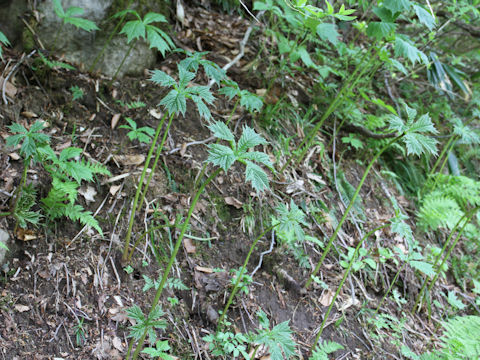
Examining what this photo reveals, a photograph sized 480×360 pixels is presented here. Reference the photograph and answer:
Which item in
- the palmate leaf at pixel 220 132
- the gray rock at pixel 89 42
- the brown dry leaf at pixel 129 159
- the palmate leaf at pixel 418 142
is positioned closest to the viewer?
the palmate leaf at pixel 220 132

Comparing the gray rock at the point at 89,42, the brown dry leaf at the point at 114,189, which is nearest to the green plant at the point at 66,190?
the brown dry leaf at the point at 114,189

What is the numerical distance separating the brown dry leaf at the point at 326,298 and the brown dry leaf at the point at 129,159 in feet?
5.53

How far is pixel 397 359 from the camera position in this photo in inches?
106

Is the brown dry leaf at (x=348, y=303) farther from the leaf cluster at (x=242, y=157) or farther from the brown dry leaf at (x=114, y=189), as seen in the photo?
the brown dry leaf at (x=114, y=189)

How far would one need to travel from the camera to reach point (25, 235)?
7.18ft

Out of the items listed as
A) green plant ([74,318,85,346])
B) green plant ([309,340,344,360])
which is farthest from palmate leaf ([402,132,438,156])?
green plant ([74,318,85,346])

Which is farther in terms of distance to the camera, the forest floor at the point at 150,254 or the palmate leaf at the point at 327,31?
the palmate leaf at the point at 327,31

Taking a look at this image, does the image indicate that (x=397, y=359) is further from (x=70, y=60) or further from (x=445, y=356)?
(x=70, y=60)

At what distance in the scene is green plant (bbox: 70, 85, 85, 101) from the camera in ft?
9.50

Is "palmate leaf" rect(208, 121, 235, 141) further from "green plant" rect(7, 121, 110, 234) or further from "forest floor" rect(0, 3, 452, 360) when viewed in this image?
"forest floor" rect(0, 3, 452, 360)

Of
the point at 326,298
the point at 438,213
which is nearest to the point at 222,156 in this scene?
the point at 326,298

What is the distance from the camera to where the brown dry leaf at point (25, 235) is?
2.18m

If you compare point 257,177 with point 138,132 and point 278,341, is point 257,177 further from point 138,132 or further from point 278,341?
point 138,132

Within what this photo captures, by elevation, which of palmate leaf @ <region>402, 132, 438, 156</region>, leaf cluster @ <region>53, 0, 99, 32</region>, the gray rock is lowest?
the gray rock
